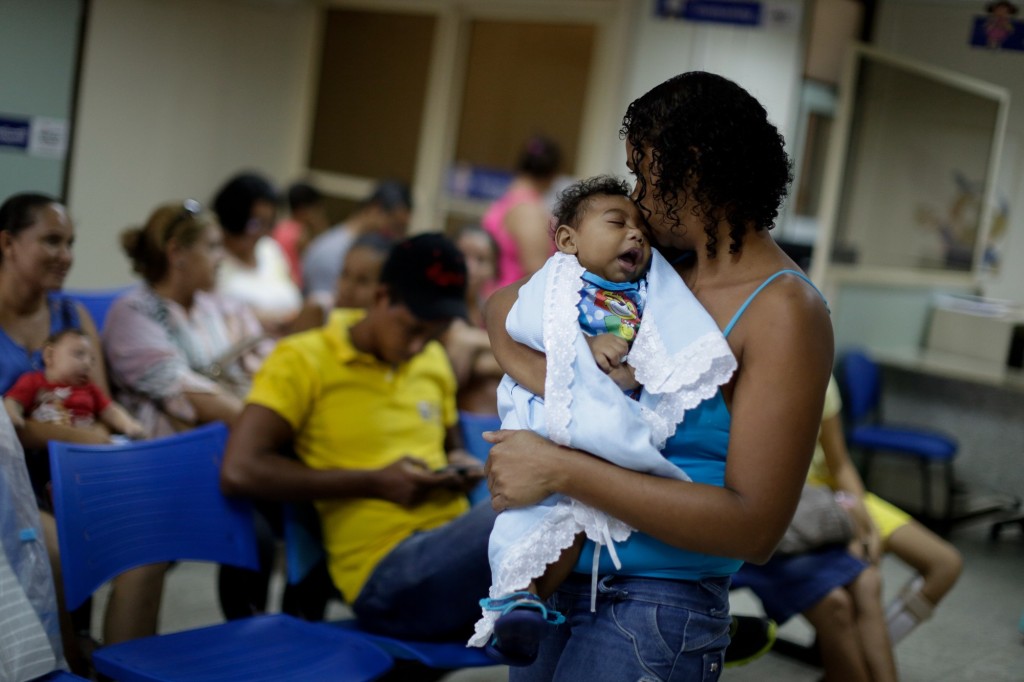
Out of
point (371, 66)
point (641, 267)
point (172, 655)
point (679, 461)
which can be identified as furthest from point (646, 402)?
point (371, 66)

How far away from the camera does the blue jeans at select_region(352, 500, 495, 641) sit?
2625 mm

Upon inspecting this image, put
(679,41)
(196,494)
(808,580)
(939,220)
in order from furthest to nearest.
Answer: (679,41) → (939,220) → (808,580) → (196,494)

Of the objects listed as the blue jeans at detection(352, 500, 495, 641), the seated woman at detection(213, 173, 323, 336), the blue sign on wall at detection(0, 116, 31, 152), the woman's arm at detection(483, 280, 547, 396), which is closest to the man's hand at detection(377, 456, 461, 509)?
the blue jeans at detection(352, 500, 495, 641)

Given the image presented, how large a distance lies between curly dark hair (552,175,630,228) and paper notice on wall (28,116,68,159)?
229 cm

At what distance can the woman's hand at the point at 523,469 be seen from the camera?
1699 mm

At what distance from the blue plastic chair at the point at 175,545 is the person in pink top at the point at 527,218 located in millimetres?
2766

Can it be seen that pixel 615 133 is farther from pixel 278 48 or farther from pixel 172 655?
pixel 172 655

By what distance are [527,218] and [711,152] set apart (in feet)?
12.9

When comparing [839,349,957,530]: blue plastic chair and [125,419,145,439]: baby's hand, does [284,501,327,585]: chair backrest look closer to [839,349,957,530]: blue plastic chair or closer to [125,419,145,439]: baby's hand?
[125,419,145,439]: baby's hand

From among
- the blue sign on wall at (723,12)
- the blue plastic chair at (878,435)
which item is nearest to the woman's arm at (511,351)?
the blue plastic chair at (878,435)

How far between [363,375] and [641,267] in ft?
4.27

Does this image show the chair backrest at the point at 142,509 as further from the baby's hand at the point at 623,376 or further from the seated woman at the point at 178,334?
the baby's hand at the point at 623,376

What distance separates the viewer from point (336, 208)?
7.79 m

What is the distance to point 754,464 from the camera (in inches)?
63.2
